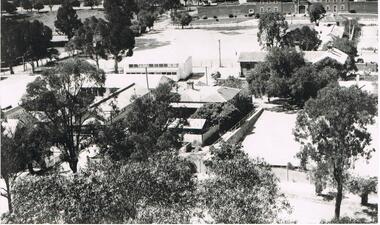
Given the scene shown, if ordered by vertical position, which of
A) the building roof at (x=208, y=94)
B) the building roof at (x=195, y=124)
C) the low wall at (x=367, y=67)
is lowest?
the building roof at (x=195, y=124)

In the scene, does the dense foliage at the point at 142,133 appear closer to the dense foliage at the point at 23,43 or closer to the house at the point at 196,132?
the house at the point at 196,132

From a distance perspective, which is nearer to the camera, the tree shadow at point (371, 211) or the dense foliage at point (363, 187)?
the tree shadow at point (371, 211)

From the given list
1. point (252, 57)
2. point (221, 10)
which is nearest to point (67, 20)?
point (252, 57)

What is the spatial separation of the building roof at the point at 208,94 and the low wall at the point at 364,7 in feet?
155

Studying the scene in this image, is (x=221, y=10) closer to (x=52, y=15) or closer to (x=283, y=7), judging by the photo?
(x=283, y=7)

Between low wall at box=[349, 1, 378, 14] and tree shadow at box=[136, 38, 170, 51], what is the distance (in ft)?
94.3

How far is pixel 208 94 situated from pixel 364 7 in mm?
49508

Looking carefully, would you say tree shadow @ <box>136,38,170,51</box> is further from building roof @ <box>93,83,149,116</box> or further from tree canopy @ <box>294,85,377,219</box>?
tree canopy @ <box>294,85,377,219</box>

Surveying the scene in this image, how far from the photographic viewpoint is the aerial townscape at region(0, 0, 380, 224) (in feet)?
49.3

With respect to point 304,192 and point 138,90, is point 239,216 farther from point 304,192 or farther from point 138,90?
point 138,90

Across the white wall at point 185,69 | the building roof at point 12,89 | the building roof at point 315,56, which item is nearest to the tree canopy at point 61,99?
the building roof at point 12,89

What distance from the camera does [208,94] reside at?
34.1 meters

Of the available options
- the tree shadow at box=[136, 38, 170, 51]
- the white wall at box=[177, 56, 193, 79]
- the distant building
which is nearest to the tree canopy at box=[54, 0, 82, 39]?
the tree shadow at box=[136, 38, 170, 51]

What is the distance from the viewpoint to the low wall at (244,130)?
2933cm
